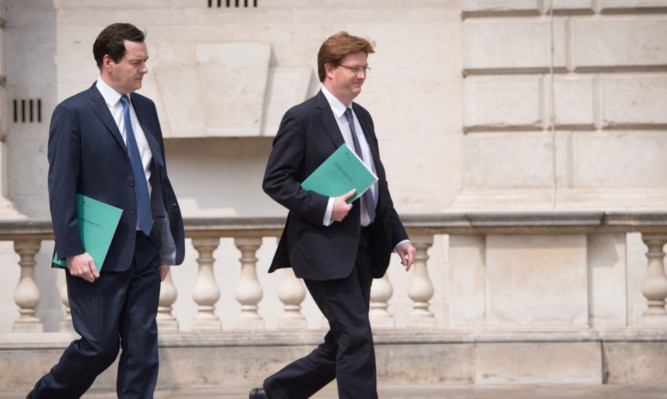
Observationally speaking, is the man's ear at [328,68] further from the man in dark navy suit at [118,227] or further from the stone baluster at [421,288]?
the stone baluster at [421,288]

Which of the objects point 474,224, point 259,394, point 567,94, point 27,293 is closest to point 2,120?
point 27,293

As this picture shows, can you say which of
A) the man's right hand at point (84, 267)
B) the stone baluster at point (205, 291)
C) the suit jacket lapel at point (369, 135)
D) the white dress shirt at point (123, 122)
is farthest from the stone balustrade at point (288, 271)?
the man's right hand at point (84, 267)

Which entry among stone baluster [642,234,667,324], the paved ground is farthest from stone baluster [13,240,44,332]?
stone baluster [642,234,667,324]

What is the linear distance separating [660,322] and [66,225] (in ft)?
14.0

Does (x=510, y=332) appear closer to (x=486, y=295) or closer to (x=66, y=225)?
(x=486, y=295)

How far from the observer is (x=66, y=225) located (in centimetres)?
492

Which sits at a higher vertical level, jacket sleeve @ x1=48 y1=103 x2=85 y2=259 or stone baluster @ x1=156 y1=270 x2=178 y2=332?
jacket sleeve @ x1=48 y1=103 x2=85 y2=259

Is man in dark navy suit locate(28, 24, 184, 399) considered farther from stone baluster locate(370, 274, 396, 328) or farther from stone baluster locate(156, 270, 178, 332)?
stone baluster locate(370, 274, 396, 328)

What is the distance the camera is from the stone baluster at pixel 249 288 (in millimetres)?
7891

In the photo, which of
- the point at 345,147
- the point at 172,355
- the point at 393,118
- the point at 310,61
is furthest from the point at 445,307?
the point at 345,147

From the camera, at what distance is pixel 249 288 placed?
793 centimetres

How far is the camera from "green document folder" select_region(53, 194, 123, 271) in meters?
4.97

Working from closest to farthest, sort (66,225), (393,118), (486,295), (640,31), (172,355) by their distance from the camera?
(66,225)
(172,355)
(486,295)
(640,31)
(393,118)

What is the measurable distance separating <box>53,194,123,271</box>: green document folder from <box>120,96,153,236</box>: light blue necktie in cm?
12
